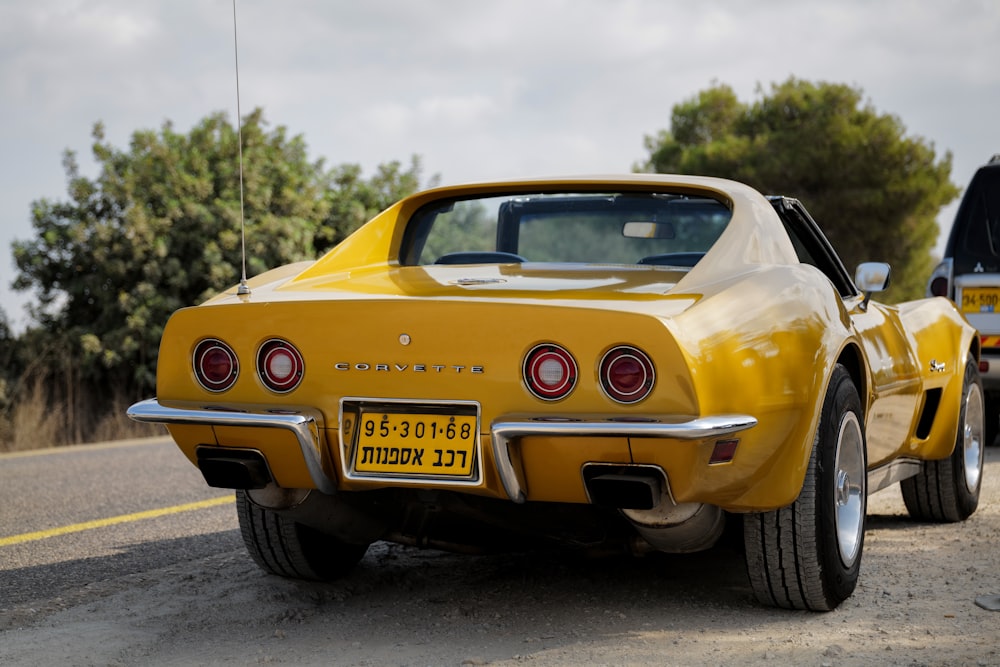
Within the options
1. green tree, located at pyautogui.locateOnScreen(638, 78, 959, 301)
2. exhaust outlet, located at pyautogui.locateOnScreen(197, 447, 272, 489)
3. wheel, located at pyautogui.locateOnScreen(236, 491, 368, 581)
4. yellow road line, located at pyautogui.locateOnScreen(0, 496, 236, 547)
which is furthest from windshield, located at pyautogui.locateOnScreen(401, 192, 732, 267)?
green tree, located at pyautogui.locateOnScreen(638, 78, 959, 301)

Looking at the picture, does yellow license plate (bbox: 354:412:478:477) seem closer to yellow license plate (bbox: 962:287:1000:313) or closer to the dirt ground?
the dirt ground

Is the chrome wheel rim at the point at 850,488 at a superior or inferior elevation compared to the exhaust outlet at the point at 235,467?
inferior

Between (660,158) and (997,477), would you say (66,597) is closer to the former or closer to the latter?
(997,477)

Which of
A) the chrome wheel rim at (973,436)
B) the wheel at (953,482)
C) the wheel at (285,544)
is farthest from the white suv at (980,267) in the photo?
the wheel at (285,544)

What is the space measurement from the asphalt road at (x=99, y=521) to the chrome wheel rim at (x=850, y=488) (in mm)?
2732

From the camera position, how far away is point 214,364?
3.75m

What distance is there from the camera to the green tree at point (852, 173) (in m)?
26.4

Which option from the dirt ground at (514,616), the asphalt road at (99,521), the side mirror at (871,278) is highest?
Answer: the side mirror at (871,278)

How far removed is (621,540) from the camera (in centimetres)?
406

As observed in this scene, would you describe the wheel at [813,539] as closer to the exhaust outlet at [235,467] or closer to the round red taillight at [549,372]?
the round red taillight at [549,372]

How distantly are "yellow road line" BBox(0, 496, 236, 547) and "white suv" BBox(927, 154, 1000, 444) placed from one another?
534 centimetres

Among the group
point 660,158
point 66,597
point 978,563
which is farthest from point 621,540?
point 660,158

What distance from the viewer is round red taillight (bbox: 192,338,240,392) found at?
3.72 m

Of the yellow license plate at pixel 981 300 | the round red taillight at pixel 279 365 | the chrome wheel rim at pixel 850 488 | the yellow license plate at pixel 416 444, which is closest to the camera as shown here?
the yellow license plate at pixel 416 444
